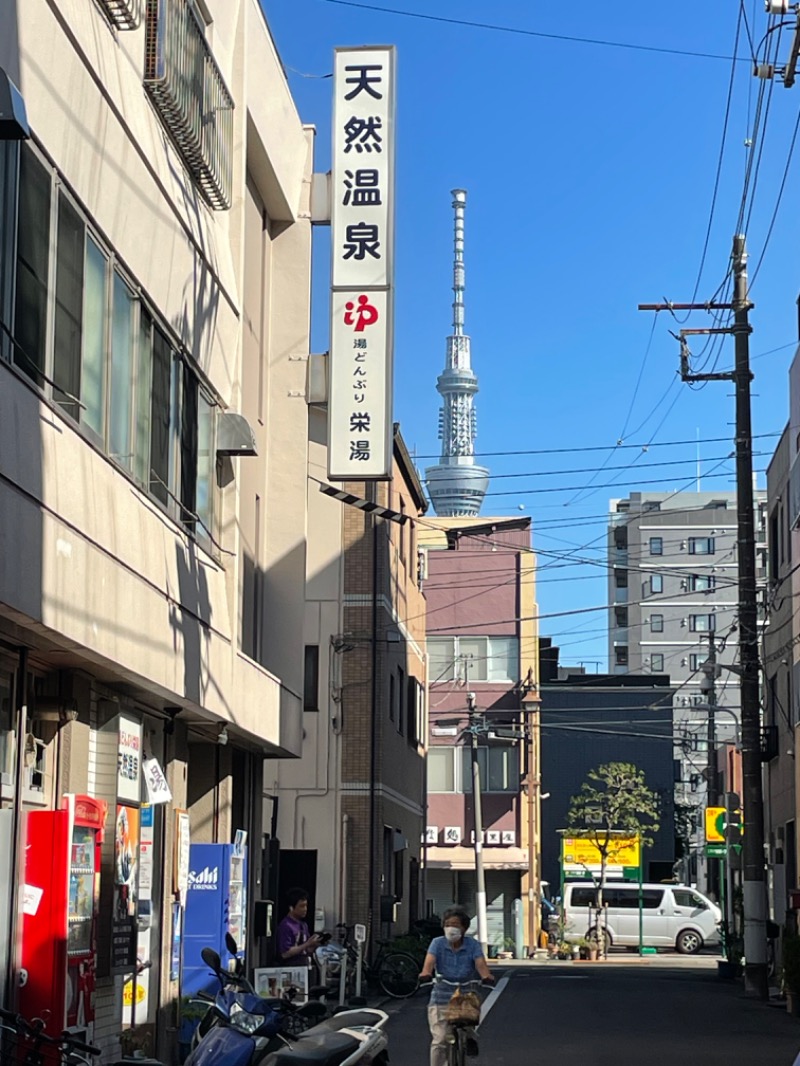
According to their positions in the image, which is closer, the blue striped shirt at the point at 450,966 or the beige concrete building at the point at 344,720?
the blue striped shirt at the point at 450,966

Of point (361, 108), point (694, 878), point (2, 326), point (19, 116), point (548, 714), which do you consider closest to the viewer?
point (19, 116)

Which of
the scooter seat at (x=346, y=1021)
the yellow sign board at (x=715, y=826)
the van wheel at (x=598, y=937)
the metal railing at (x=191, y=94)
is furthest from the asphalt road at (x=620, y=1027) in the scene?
the van wheel at (x=598, y=937)

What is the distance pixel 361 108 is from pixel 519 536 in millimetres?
39158

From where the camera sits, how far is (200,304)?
17.8 metres

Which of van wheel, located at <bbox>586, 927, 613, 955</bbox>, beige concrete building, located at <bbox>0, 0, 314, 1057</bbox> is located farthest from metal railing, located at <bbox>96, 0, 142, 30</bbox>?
van wheel, located at <bbox>586, 927, 613, 955</bbox>

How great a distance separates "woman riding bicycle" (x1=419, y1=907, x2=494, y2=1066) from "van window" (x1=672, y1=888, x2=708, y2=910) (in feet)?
142

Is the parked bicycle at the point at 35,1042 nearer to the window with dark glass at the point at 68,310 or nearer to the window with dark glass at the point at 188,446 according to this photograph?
the window with dark glass at the point at 68,310

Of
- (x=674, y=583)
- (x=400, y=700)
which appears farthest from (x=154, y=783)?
(x=674, y=583)

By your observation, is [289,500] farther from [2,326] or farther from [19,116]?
[19,116]

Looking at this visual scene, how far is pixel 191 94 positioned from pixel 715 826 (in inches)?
1375

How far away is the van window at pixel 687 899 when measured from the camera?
185ft

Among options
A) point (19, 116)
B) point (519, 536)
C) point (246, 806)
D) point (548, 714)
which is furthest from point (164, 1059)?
point (548, 714)

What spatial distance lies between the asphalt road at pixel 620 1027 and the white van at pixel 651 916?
67.3 feet

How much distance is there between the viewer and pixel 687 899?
56.4 metres
